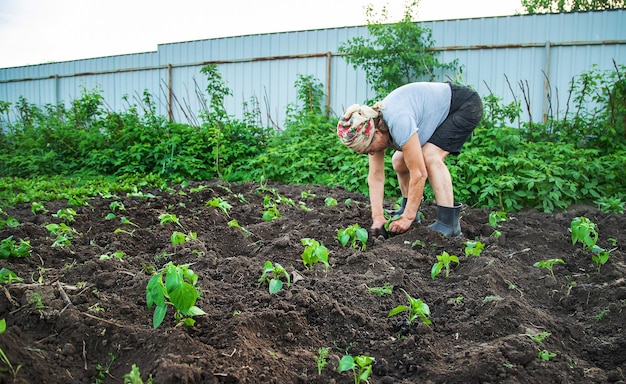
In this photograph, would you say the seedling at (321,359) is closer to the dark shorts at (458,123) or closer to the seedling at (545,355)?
the seedling at (545,355)

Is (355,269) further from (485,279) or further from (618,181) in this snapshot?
(618,181)

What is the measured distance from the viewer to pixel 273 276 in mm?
2533

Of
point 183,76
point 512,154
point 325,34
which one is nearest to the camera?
point 512,154

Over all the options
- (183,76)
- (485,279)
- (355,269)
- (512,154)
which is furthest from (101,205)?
(183,76)

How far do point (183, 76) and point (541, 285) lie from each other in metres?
10.3

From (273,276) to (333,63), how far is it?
7.67m

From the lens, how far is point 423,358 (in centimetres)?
195

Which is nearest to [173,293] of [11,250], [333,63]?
[11,250]

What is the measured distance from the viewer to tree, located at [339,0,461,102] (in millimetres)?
8312

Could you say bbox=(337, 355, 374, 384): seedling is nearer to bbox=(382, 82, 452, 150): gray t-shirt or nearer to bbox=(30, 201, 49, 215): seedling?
bbox=(382, 82, 452, 150): gray t-shirt

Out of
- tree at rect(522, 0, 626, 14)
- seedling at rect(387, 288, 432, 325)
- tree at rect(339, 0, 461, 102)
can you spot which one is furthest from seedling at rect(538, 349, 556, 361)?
tree at rect(522, 0, 626, 14)

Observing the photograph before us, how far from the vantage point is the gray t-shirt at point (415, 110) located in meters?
3.32

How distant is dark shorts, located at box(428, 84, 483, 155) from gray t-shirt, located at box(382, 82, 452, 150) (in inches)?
2.1

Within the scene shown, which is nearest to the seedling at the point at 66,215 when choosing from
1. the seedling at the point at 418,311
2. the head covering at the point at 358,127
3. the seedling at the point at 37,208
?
the seedling at the point at 37,208
